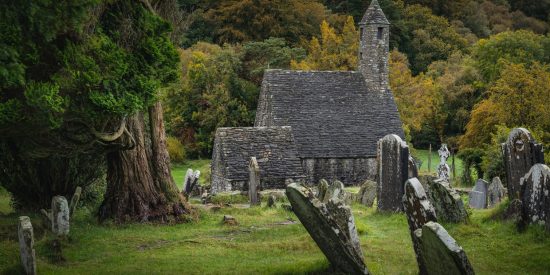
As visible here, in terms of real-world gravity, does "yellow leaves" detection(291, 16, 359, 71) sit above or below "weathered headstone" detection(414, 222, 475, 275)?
above

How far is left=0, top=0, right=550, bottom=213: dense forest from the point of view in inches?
518

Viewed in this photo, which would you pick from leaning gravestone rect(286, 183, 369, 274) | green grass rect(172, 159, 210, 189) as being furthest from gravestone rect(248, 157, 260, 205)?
green grass rect(172, 159, 210, 189)

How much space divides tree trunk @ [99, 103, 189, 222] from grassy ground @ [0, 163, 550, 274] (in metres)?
0.50

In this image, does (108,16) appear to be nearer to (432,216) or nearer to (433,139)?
(432,216)

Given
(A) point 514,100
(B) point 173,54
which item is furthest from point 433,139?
(B) point 173,54

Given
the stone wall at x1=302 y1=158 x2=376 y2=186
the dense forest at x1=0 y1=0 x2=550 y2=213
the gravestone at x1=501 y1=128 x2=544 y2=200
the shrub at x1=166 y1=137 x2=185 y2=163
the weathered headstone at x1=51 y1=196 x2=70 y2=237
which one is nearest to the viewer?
the dense forest at x1=0 y1=0 x2=550 y2=213

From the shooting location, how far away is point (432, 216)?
11062 millimetres

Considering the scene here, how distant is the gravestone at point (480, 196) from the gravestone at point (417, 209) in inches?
541

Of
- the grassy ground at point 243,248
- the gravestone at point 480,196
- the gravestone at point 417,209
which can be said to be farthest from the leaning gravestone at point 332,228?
the gravestone at point 480,196

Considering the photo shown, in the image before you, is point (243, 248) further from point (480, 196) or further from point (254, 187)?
point (480, 196)

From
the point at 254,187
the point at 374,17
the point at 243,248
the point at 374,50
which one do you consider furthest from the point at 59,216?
the point at 374,17

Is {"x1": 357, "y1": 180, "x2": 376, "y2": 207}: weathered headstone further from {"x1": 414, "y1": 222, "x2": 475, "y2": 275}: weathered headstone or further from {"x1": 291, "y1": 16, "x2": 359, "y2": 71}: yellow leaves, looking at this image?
{"x1": 291, "y1": 16, "x2": 359, "y2": 71}: yellow leaves

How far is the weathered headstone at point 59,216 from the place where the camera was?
1479cm

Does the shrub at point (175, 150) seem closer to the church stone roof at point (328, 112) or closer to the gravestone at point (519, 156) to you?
the church stone roof at point (328, 112)
